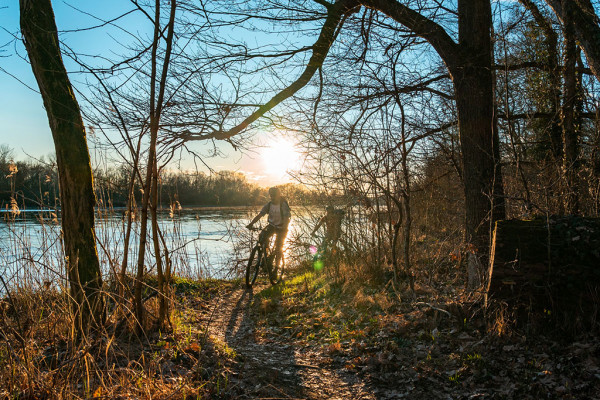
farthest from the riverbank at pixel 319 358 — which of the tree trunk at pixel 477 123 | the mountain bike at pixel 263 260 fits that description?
the mountain bike at pixel 263 260

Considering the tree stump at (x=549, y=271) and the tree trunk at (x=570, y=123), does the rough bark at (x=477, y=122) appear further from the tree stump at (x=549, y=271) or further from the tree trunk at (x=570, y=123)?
the tree trunk at (x=570, y=123)

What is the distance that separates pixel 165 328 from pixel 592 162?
23.3 ft

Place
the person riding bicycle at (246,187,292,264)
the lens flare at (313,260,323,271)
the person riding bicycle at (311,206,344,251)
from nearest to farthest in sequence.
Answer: the person riding bicycle at (311,206,344,251), the person riding bicycle at (246,187,292,264), the lens flare at (313,260,323,271)

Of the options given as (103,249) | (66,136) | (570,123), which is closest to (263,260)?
(103,249)

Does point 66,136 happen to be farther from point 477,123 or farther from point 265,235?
point 265,235

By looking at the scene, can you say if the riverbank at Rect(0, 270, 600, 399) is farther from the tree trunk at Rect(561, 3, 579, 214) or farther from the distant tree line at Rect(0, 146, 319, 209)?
the tree trunk at Rect(561, 3, 579, 214)

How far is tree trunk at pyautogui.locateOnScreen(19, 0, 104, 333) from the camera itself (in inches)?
167

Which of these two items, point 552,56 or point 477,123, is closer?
point 477,123

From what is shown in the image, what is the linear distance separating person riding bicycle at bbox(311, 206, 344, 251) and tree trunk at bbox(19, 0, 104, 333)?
5.42m

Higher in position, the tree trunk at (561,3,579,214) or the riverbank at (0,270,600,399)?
the tree trunk at (561,3,579,214)

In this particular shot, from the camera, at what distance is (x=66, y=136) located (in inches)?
170

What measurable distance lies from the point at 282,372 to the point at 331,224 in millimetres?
5034

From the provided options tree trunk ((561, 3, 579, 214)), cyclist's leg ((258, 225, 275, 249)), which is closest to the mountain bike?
cyclist's leg ((258, 225, 275, 249))

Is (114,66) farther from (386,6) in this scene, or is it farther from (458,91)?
(458,91)
